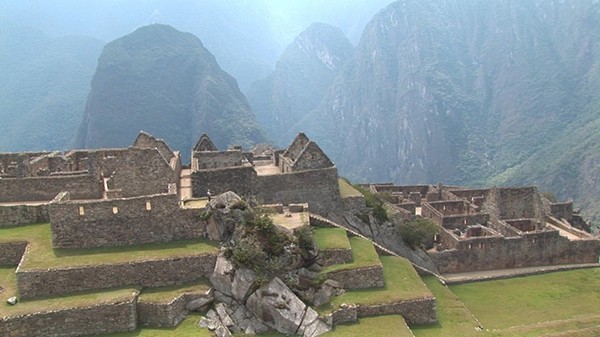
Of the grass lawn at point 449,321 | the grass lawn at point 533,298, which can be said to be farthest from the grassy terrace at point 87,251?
the grass lawn at point 533,298

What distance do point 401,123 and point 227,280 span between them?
177997mm

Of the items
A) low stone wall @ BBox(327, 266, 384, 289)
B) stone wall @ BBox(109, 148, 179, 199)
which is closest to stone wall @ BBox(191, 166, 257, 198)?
stone wall @ BBox(109, 148, 179, 199)

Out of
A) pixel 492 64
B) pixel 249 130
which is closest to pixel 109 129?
pixel 249 130

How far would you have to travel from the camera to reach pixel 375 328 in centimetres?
1820

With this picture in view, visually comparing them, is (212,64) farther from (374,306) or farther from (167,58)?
(374,306)

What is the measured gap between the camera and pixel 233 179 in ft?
81.4

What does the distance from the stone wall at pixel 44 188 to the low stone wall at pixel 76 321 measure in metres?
8.00

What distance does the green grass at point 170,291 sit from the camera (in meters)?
17.8

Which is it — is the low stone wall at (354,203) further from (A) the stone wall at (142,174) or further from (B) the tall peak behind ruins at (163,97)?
(B) the tall peak behind ruins at (163,97)

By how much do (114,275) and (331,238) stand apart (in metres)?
9.04

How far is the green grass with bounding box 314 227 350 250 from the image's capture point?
21.5 metres

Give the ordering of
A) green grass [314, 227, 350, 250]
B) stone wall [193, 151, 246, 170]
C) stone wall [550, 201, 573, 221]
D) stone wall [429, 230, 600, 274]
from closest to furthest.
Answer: green grass [314, 227, 350, 250]
stone wall [193, 151, 246, 170]
stone wall [429, 230, 600, 274]
stone wall [550, 201, 573, 221]

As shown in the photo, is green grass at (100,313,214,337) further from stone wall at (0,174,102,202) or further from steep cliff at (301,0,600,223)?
steep cliff at (301,0,600,223)

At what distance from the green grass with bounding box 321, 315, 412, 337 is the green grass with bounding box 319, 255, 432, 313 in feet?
2.44
